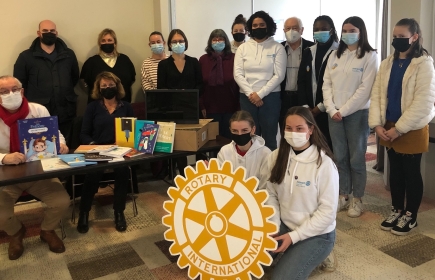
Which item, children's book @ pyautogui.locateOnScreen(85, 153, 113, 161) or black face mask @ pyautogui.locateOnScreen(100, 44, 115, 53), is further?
black face mask @ pyautogui.locateOnScreen(100, 44, 115, 53)

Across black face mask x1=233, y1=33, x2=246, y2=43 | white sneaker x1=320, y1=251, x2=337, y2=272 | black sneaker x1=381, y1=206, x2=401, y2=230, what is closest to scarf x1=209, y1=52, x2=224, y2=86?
black face mask x1=233, y1=33, x2=246, y2=43

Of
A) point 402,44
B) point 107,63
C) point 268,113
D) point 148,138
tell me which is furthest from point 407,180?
point 107,63

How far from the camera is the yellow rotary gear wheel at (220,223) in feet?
6.66

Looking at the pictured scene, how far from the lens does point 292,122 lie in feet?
7.14

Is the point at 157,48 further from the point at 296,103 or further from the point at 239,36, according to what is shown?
the point at 296,103

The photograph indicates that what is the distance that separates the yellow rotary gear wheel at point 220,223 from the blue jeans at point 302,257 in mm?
142

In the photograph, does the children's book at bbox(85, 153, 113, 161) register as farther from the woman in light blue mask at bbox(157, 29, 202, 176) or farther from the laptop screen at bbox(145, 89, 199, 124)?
the woman in light blue mask at bbox(157, 29, 202, 176)

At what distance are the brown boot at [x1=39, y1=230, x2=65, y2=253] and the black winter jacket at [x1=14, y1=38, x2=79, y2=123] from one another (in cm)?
154

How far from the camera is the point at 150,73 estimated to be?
4316mm

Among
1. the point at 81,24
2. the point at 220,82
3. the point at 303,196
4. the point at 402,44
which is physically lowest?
the point at 303,196

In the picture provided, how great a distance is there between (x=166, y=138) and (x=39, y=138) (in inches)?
30.4

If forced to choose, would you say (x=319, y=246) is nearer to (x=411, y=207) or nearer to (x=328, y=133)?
(x=411, y=207)

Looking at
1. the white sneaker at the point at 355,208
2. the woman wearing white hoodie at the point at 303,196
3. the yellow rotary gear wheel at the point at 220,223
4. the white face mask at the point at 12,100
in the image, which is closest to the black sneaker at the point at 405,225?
the white sneaker at the point at 355,208

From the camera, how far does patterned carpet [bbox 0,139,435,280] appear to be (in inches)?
98.5
